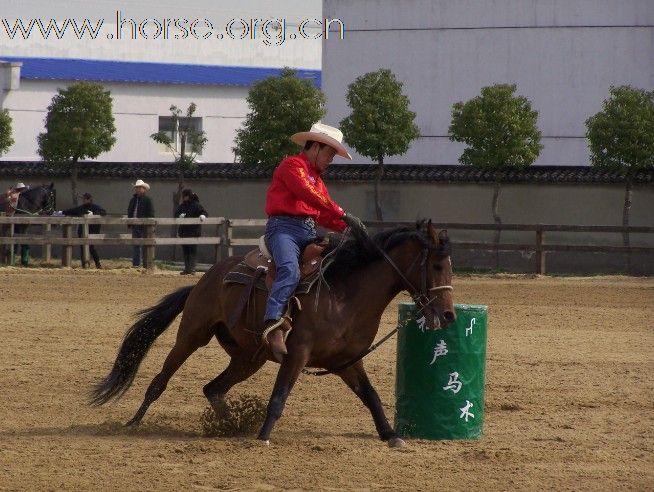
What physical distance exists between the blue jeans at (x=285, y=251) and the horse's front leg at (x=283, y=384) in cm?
29

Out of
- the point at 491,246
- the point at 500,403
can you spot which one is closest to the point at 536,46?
the point at 491,246

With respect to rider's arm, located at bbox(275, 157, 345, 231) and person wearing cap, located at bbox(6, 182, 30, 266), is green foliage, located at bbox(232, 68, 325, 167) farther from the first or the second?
rider's arm, located at bbox(275, 157, 345, 231)

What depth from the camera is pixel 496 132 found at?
2964 centimetres

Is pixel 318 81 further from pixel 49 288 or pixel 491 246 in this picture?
pixel 49 288

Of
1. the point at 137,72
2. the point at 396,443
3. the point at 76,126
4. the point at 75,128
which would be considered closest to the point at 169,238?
the point at 75,128

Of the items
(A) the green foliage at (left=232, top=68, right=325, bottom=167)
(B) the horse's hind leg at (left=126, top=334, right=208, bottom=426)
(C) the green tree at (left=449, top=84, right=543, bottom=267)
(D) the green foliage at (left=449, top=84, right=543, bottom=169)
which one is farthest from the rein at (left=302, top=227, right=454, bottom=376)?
(A) the green foliage at (left=232, top=68, right=325, bottom=167)

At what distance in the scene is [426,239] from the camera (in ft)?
28.0

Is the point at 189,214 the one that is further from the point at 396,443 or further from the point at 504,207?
the point at 396,443

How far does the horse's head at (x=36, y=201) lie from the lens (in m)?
29.0

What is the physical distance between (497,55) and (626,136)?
34.6ft

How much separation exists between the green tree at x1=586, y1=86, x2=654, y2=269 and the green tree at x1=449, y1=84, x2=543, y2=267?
1.77m

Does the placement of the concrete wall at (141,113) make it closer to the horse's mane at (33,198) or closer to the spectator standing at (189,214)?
the horse's mane at (33,198)

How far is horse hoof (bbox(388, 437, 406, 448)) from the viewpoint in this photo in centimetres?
851

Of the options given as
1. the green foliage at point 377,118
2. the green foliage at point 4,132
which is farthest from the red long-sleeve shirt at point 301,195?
the green foliage at point 4,132
